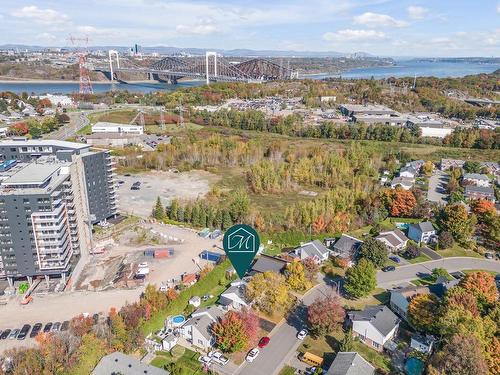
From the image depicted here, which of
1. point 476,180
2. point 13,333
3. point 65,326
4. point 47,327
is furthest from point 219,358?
point 476,180

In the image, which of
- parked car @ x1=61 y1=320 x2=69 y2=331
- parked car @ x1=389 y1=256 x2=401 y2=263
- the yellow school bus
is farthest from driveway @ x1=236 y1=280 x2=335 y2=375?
parked car @ x1=61 y1=320 x2=69 y2=331

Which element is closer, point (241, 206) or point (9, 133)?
point (241, 206)

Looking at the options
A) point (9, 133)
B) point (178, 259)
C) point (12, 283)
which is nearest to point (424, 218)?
point (178, 259)

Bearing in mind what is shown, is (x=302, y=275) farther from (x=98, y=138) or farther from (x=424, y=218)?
(x=98, y=138)

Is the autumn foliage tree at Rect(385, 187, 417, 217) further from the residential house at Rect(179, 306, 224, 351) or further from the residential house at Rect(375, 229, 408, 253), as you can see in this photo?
the residential house at Rect(179, 306, 224, 351)

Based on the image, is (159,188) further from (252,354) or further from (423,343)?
(423,343)

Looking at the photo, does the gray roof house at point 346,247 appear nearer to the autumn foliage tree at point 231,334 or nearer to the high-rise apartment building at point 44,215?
the autumn foliage tree at point 231,334
